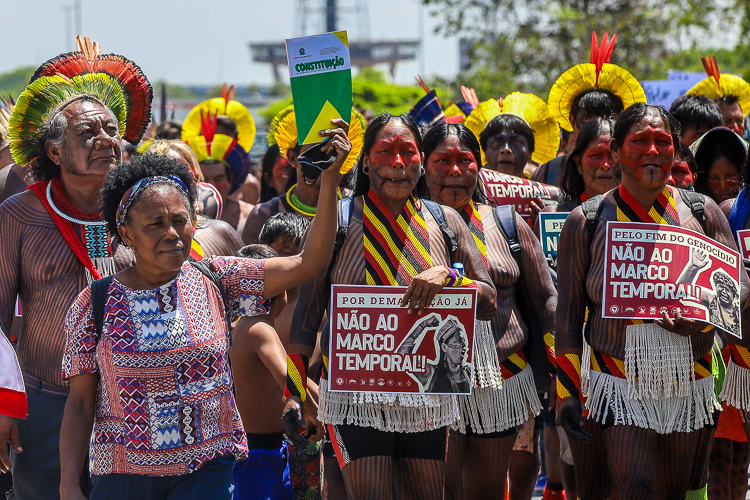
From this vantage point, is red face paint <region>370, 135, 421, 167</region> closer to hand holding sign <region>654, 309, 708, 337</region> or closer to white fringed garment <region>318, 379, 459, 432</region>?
white fringed garment <region>318, 379, 459, 432</region>

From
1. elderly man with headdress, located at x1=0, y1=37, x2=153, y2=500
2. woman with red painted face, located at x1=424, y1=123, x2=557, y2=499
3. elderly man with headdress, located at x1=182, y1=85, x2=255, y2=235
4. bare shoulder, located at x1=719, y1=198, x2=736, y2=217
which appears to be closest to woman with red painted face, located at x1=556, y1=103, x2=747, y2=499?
woman with red painted face, located at x1=424, y1=123, x2=557, y2=499

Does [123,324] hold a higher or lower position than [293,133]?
lower

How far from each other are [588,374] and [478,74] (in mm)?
19370

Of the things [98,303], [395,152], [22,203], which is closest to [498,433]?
[395,152]

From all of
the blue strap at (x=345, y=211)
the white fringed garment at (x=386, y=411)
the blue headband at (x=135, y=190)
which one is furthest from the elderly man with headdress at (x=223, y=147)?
the blue headband at (x=135, y=190)

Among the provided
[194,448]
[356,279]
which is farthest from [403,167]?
[194,448]

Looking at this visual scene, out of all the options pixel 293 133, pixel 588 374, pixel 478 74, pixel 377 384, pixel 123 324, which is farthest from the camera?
pixel 478 74

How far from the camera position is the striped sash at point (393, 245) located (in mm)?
4387

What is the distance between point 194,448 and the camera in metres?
3.57

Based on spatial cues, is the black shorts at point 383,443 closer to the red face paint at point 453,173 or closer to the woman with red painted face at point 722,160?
the red face paint at point 453,173

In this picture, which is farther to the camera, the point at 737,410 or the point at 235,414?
the point at 737,410

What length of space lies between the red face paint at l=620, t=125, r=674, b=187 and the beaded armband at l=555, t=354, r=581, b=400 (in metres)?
0.86

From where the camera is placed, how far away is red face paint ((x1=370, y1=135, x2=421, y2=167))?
4.48 metres

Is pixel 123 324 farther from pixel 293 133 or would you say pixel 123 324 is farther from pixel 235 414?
pixel 293 133
